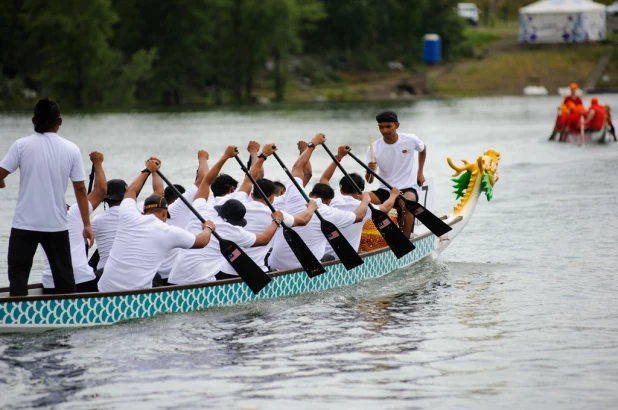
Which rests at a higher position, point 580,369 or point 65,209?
point 65,209

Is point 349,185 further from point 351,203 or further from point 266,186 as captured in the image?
point 266,186

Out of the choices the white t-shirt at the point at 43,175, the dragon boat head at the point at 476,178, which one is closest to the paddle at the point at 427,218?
the dragon boat head at the point at 476,178

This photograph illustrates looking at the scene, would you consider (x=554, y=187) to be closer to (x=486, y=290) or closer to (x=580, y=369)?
(x=486, y=290)

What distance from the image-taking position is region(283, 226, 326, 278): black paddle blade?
39.9 feet

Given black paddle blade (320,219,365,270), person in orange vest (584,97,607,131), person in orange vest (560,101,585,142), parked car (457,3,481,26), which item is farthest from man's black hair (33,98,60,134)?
parked car (457,3,481,26)

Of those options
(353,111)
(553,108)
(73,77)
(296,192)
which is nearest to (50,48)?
(73,77)

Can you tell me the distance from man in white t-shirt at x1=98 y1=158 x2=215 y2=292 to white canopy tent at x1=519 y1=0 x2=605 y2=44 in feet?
238

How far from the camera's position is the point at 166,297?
11.1 meters

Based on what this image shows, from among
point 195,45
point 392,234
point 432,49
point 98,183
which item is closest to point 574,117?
point 392,234

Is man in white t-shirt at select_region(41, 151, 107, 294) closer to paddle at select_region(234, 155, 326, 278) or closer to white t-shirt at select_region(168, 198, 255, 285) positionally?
white t-shirt at select_region(168, 198, 255, 285)

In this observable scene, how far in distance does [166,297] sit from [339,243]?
2.41 meters

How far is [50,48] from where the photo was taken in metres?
64.0

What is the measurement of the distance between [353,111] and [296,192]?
47076 millimetres

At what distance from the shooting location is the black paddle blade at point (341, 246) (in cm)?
1257
